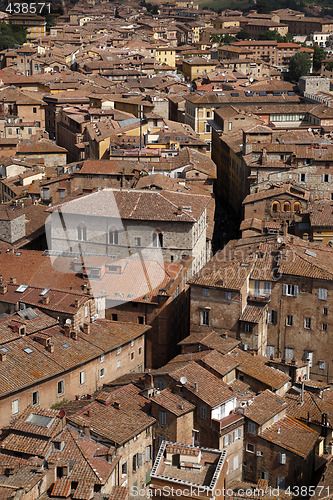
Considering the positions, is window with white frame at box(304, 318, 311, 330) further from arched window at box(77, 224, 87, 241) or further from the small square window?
the small square window

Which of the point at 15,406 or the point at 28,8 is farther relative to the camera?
the point at 28,8

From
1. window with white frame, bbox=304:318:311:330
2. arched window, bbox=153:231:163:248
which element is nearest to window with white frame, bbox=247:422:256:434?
window with white frame, bbox=304:318:311:330

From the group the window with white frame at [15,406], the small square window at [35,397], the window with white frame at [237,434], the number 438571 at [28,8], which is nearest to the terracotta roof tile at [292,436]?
the window with white frame at [237,434]

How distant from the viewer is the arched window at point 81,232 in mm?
61375

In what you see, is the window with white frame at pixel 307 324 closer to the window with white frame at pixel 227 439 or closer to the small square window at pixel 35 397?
the window with white frame at pixel 227 439

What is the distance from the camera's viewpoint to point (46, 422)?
134 feet

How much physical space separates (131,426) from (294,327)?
14.7 metres

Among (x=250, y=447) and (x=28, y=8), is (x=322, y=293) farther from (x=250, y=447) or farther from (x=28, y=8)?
(x=28, y=8)

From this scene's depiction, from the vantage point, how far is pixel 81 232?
61500 mm

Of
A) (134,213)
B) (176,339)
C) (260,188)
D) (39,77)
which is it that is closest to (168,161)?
(260,188)

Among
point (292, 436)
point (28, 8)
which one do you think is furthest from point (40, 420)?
point (28, 8)

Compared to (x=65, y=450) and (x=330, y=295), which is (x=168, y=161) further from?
(x=65, y=450)

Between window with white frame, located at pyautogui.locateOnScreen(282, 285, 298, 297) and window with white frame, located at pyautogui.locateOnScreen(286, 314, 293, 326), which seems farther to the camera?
window with white frame, located at pyautogui.locateOnScreen(286, 314, 293, 326)

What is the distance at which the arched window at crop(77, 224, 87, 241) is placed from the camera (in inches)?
2416
